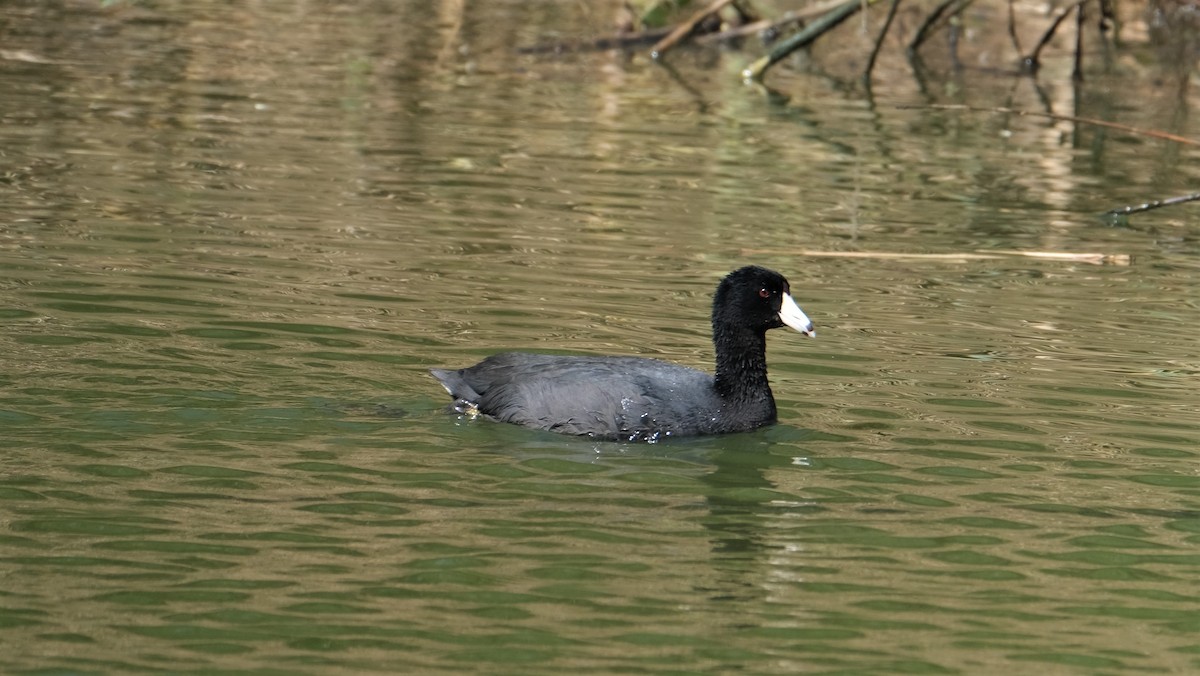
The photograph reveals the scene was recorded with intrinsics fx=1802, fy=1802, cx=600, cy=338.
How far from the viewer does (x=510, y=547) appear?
22.9 ft

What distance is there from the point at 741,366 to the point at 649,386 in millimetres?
537

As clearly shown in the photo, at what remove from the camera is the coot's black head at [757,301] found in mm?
9062

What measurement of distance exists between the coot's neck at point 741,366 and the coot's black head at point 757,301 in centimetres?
5

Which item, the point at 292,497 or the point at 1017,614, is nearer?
the point at 1017,614

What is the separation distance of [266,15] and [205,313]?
19.0 meters

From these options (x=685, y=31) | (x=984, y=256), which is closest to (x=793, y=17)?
(x=685, y=31)

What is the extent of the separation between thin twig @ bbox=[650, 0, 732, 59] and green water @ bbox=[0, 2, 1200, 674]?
474 centimetres

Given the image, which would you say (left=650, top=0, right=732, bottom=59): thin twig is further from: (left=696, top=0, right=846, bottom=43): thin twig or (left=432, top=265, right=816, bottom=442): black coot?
(left=432, top=265, right=816, bottom=442): black coot

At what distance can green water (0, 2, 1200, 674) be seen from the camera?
6309mm

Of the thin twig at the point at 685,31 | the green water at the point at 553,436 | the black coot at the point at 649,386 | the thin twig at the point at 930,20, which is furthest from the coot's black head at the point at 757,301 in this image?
the thin twig at the point at 930,20

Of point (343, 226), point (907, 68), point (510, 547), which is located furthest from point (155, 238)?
point (907, 68)

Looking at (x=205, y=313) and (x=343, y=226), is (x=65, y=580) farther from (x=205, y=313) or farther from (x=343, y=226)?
(x=343, y=226)

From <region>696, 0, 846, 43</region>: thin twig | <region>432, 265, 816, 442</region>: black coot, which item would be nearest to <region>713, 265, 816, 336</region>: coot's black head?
<region>432, 265, 816, 442</region>: black coot

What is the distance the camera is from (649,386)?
8742 mm
